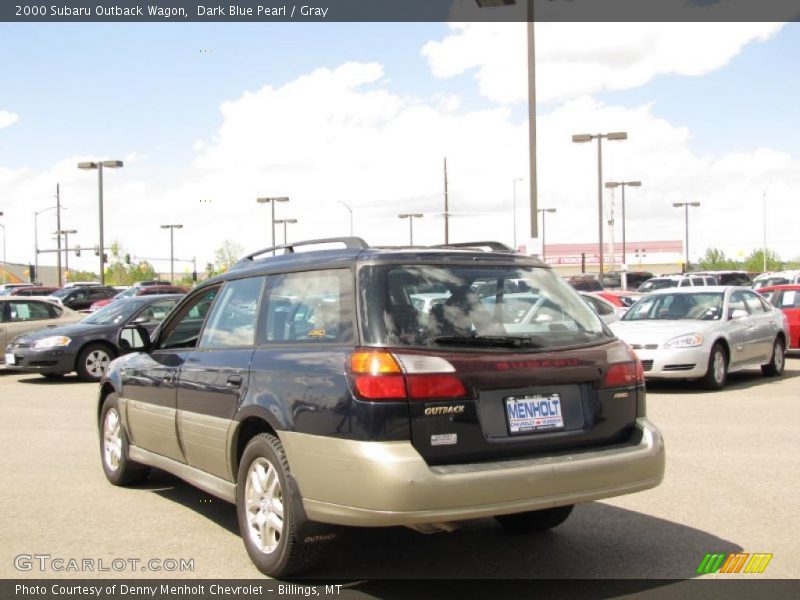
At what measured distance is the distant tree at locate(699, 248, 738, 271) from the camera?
300 ft

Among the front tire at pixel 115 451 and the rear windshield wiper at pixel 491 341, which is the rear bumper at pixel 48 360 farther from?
the rear windshield wiper at pixel 491 341

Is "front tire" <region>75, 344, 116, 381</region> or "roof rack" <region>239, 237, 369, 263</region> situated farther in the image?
"front tire" <region>75, 344, 116, 381</region>

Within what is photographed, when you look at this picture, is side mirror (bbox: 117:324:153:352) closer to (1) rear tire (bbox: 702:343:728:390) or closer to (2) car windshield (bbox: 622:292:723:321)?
(1) rear tire (bbox: 702:343:728:390)

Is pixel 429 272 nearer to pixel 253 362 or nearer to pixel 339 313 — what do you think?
pixel 339 313

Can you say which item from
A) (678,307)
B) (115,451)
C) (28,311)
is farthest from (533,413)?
(28,311)

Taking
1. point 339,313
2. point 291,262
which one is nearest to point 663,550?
point 339,313

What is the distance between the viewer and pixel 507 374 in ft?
14.9

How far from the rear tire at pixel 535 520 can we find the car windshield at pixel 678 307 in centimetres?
925

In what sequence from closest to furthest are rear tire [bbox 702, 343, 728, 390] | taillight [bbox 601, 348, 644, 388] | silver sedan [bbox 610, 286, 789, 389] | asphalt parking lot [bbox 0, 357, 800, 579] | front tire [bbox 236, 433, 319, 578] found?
front tire [bbox 236, 433, 319, 578]
taillight [bbox 601, 348, 644, 388]
asphalt parking lot [bbox 0, 357, 800, 579]
silver sedan [bbox 610, 286, 789, 389]
rear tire [bbox 702, 343, 728, 390]

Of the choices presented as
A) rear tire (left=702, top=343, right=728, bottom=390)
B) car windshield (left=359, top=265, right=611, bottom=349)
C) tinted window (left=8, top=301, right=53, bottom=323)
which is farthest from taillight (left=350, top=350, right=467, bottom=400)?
tinted window (left=8, top=301, right=53, bottom=323)

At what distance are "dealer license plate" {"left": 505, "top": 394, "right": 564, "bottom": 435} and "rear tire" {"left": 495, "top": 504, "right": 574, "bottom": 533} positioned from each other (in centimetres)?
123

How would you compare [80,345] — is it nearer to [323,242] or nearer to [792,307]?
[323,242]

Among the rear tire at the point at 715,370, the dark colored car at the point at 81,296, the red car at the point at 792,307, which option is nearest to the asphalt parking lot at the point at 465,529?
the rear tire at the point at 715,370

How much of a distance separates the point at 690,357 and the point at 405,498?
32.6ft
